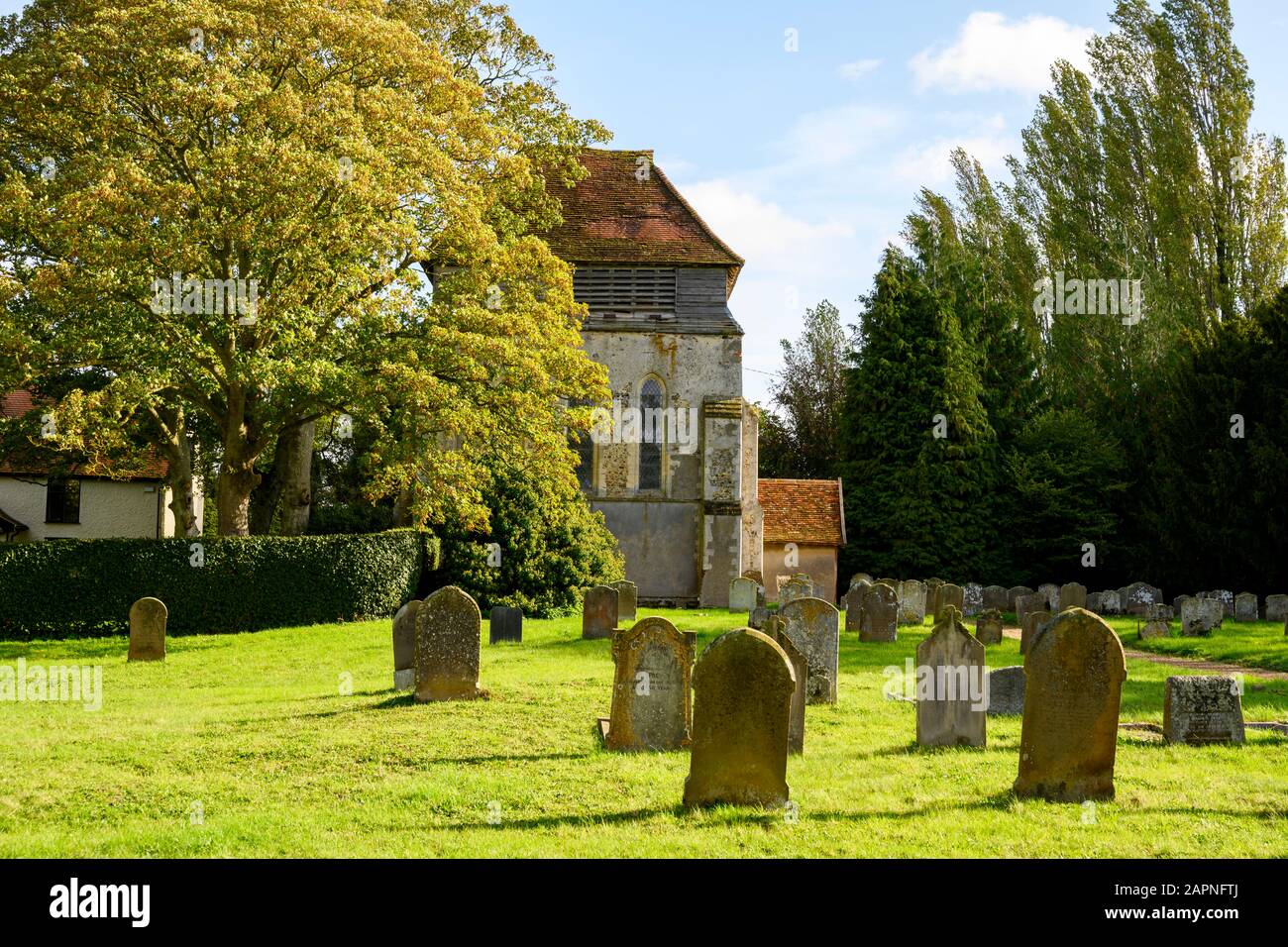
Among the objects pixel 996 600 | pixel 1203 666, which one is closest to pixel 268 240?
pixel 1203 666

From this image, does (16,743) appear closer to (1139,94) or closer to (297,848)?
(297,848)

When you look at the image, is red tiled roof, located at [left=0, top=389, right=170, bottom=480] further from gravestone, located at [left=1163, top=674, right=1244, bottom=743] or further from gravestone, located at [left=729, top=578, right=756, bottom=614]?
gravestone, located at [left=1163, top=674, right=1244, bottom=743]

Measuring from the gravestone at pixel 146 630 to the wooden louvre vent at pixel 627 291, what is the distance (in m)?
17.5

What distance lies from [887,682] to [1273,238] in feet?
97.2

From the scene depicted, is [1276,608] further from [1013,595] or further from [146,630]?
Answer: [146,630]

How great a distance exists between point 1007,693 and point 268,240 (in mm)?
14961

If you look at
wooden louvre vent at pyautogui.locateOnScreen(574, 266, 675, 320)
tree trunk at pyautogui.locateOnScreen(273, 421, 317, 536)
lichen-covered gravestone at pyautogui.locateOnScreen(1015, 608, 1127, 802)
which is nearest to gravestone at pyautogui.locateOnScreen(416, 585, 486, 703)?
lichen-covered gravestone at pyautogui.locateOnScreen(1015, 608, 1127, 802)

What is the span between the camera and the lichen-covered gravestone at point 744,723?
7.72m

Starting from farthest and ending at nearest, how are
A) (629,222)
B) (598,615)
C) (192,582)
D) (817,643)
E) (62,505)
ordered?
(62,505) < (629,222) < (192,582) < (598,615) < (817,643)

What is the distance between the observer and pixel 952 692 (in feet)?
34.1

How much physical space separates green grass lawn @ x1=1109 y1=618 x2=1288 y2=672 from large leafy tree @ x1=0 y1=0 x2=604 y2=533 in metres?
12.5

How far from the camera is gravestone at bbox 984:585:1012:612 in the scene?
29.5 m

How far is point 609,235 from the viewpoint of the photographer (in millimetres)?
32812

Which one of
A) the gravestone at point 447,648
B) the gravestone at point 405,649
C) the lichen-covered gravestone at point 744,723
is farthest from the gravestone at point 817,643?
the lichen-covered gravestone at point 744,723
